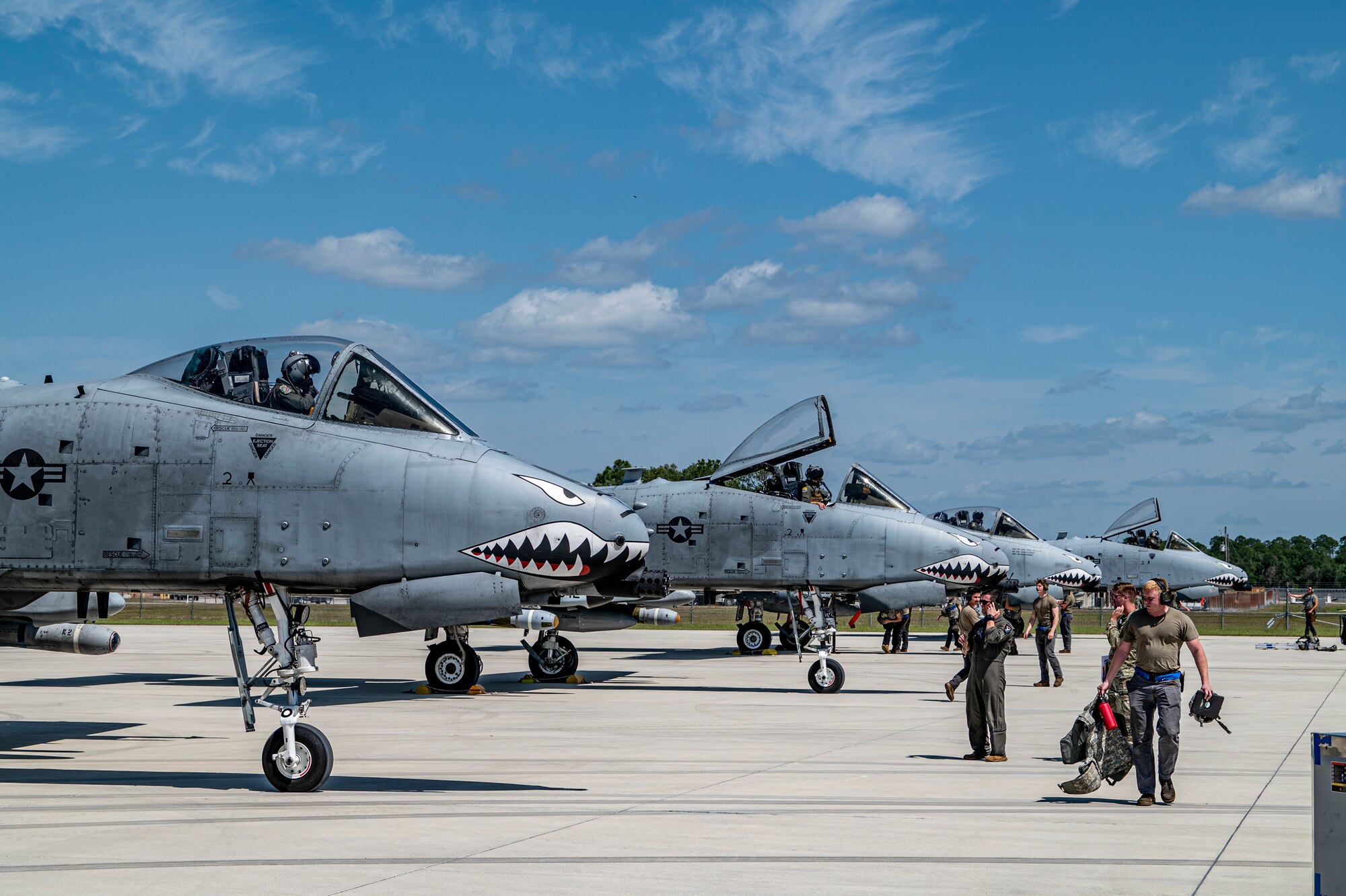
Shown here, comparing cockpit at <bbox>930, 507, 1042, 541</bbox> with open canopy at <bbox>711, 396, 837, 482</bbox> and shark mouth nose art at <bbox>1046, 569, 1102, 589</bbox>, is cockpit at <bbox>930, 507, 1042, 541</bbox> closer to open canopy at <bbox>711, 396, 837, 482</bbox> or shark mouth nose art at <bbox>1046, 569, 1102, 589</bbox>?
shark mouth nose art at <bbox>1046, 569, 1102, 589</bbox>

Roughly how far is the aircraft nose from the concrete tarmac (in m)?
4.06

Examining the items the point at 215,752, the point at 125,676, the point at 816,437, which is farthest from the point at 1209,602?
the point at 215,752

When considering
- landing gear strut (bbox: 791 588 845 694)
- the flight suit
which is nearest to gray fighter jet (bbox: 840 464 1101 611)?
landing gear strut (bbox: 791 588 845 694)

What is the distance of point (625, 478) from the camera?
2694 cm

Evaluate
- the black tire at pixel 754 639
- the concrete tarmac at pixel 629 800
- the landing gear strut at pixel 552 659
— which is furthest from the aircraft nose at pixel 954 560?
the landing gear strut at pixel 552 659

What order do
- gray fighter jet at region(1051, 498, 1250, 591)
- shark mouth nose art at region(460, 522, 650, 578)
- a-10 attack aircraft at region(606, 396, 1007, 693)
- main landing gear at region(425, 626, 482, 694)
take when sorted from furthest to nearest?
gray fighter jet at region(1051, 498, 1250, 591)
a-10 attack aircraft at region(606, 396, 1007, 693)
main landing gear at region(425, 626, 482, 694)
shark mouth nose art at region(460, 522, 650, 578)

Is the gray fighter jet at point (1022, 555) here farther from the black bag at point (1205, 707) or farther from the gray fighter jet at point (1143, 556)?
the black bag at point (1205, 707)

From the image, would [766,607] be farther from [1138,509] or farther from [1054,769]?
[1138,509]

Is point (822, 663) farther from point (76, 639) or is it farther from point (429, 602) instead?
point (429, 602)

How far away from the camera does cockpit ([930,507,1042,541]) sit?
1555 inches

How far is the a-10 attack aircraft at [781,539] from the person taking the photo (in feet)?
75.9

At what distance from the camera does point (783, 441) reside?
22156 mm

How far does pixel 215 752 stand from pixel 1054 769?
812 centimetres

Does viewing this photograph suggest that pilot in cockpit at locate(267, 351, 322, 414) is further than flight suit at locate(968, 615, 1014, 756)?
No
